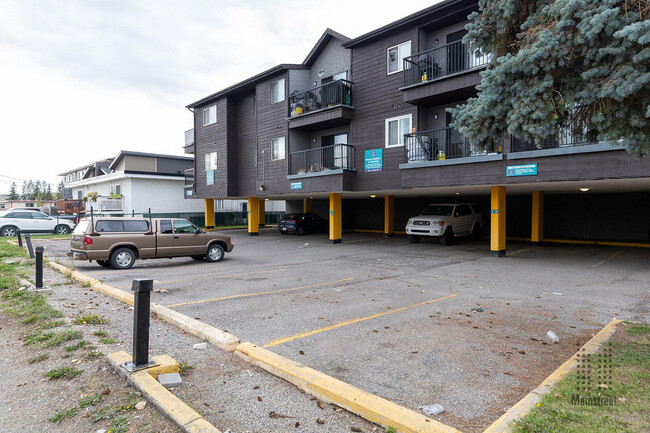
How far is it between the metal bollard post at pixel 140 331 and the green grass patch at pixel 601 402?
12.1 ft

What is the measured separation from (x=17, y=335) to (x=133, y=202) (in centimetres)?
3282

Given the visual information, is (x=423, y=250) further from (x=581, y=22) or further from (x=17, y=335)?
(x=17, y=335)

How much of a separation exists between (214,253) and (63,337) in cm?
898

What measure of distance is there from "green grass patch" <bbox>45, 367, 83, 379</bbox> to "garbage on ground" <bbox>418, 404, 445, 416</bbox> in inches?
146

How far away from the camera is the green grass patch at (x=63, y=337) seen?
5089mm

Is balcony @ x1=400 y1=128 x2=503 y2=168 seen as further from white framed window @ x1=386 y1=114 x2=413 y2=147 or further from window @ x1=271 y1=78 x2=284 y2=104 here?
window @ x1=271 y1=78 x2=284 y2=104

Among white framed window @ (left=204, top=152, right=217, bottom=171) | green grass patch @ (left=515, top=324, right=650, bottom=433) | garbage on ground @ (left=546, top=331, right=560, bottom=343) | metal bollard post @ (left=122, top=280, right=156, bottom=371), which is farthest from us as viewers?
white framed window @ (left=204, top=152, right=217, bottom=171)

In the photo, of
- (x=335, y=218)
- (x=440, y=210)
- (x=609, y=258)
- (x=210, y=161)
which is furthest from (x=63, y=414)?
(x=210, y=161)

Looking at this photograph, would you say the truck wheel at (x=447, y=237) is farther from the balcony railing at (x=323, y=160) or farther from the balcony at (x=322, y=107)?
the balcony at (x=322, y=107)

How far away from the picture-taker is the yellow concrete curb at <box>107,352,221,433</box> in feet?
10.2

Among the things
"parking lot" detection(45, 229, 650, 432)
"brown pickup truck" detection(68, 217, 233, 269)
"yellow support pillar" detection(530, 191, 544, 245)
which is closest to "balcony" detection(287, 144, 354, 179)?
"parking lot" detection(45, 229, 650, 432)

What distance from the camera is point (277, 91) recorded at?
23281mm

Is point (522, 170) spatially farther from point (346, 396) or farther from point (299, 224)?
point (299, 224)

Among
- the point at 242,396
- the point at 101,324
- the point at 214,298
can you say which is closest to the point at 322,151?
the point at 214,298
